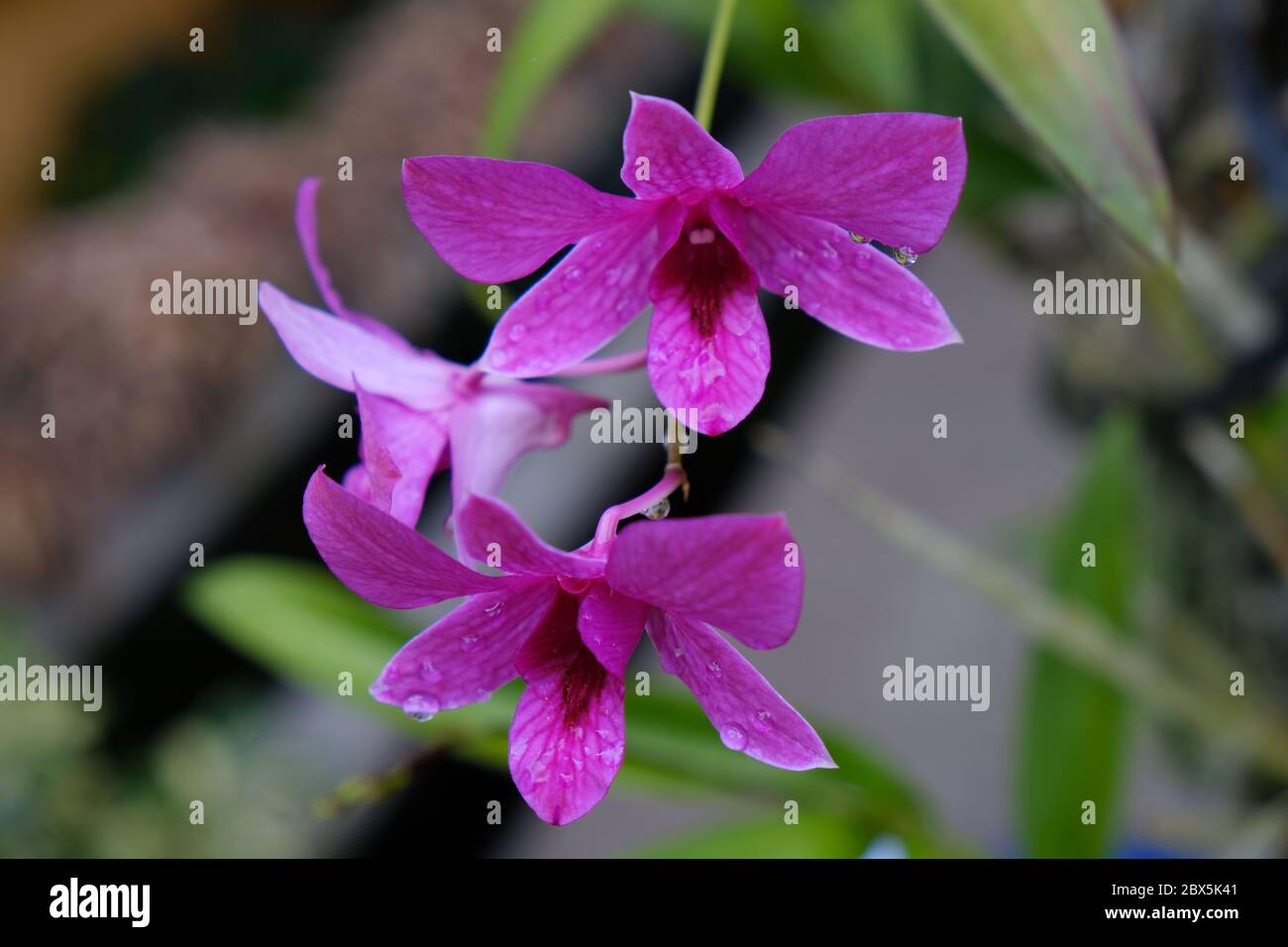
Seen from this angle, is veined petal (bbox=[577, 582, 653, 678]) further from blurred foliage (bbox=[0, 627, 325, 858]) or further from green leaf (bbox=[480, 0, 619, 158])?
blurred foliage (bbox=[0, 627, 325, 858])

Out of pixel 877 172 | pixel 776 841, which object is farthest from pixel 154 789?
pixel 877 172

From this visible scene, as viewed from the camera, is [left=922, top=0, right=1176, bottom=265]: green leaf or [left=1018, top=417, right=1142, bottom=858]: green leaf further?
[left=1018, top=417, right=1142, bottom=858]: green leaf

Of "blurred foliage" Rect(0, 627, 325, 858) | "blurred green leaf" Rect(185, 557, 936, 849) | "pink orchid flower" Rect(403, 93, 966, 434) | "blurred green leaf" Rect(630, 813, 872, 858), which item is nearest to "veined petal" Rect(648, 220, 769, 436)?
"pink orchid flower" Rect(403, 93, 966, 434)

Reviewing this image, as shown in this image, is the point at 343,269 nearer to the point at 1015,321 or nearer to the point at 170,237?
the point at 170,237

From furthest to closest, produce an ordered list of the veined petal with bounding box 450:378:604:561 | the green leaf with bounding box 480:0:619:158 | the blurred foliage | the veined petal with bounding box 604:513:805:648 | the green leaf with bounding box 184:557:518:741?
1. the blurred foliage
2. the green leaf with bounding box 184:557:518:741
3. the green leaf with bounding box 480:0:619:158
4. the veined petal with bounding box 450:378:604:561
5. the veined petal with bounding box 604:513:805:648

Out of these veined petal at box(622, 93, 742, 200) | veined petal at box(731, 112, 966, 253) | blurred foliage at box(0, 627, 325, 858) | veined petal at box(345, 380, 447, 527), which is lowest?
blurred foliage at box(0, 627, 325, 858)

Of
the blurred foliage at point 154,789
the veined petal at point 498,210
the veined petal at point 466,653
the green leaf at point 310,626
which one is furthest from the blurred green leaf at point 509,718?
the blurred foliage at point 154,789

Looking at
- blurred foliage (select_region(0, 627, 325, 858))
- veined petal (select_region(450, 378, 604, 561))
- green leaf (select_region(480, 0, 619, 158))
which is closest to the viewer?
veined petal (select_region(450, 378, 604, 561))

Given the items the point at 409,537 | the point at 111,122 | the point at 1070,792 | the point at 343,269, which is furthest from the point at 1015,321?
the point at 111,122
